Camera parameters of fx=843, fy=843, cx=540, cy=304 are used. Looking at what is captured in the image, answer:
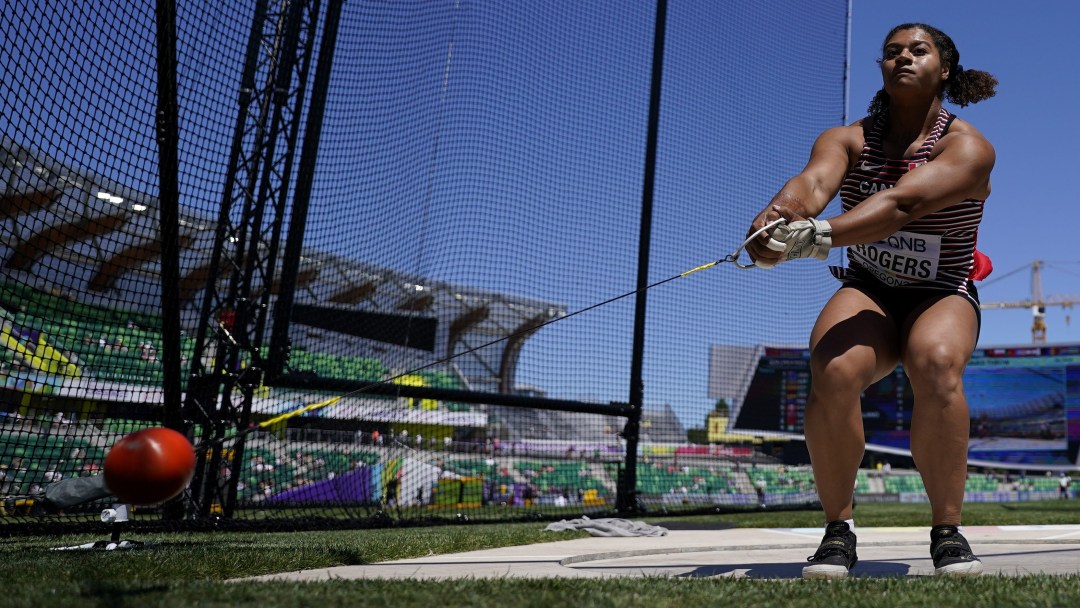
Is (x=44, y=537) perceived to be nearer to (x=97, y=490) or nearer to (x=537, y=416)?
(x=97, y=490)

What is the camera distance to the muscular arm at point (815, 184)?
2658mm

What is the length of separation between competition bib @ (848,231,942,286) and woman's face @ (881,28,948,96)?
0.55 m

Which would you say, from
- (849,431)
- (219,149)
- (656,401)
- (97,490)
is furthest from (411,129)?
(849,431)

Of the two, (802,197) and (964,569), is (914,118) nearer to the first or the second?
(802,197)

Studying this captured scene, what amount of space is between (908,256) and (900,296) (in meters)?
0.19

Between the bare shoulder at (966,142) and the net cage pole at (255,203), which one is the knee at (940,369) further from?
the net cage pole at (255,203)

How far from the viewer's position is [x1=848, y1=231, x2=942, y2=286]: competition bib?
3.00m

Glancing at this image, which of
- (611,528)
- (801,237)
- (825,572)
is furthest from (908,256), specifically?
(611,528)

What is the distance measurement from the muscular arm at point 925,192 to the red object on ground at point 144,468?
198 centimetres

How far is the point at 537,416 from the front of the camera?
14648mm

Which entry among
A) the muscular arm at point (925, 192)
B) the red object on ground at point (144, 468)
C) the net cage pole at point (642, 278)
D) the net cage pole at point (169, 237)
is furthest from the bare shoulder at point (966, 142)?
the net cage pole at point (642, 278)

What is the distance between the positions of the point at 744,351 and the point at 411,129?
5.46m

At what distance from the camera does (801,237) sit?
8.49 feet

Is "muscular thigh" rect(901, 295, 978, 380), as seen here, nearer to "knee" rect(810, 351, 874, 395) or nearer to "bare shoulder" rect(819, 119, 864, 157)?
"knee" rect(810, 351, 874, 395)
